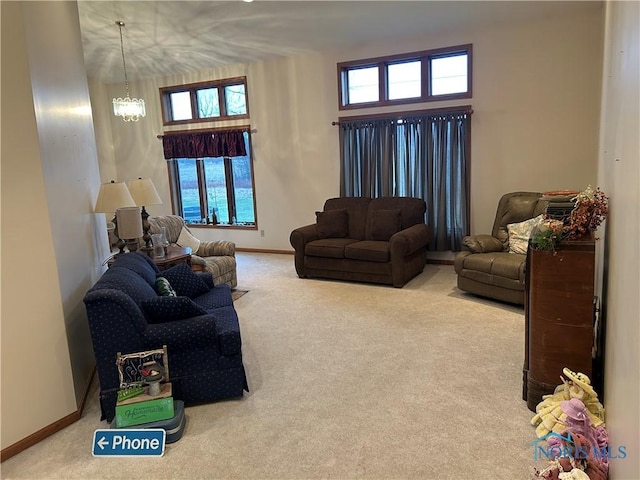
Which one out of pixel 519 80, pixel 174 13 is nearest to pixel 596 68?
pixel 519 80

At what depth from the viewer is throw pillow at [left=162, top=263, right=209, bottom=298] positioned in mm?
3674

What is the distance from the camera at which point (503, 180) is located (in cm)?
554

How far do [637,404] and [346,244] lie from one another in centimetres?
416

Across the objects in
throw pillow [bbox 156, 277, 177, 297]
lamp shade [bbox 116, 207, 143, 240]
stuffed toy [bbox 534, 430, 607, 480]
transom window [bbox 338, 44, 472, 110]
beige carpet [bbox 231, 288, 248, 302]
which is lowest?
beige carpet [bbox 231, 288, 248, 302]

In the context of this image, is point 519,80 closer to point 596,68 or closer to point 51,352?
point 596,68

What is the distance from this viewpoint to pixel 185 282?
12.2 feet

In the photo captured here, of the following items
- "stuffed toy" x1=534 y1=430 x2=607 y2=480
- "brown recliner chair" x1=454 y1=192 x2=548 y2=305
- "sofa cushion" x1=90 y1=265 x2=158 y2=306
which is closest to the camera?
"stuffed toy" x1=534 y1=430 x2=607 y2=480

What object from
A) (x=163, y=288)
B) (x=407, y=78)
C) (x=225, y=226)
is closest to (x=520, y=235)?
(x=407, y=78)

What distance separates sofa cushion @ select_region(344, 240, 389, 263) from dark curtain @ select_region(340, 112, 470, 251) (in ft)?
3.53

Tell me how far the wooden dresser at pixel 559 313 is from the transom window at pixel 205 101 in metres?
5.57

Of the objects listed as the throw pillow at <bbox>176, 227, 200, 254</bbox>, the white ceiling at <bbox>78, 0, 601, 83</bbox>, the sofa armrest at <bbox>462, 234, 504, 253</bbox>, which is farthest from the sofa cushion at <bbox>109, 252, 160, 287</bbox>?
the sofa armrest at <bbox>462, 234, 504, 253</bbox>

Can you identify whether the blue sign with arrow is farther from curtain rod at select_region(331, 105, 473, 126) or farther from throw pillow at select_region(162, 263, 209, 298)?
curtain rod at select_region(331, 105, 473, 126)

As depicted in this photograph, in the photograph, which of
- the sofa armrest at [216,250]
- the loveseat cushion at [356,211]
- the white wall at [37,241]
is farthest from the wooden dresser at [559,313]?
the sofa armrest at [216,250]

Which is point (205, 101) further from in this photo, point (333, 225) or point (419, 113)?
point (419, 113)
